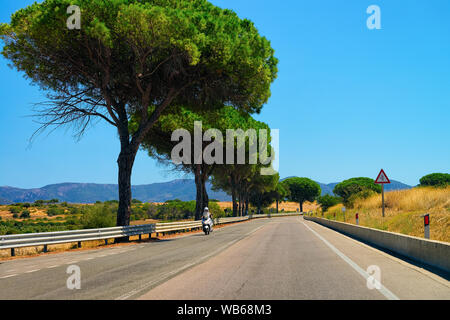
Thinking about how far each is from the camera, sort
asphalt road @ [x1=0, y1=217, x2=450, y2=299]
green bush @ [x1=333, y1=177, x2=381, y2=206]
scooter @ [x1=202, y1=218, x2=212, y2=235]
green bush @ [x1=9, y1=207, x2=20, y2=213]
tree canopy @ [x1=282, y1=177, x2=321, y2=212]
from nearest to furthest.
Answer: asphalt road @ [x1=0, y1=217, x2=450, y2=299] → scooter @ [x1=202, y1=218, x2=212, y2=235] → green bush @ [x1=333, y1=177, x2=381, y2=206] → green bush @ [x1=9, y1=207, x2=20, y2=213] → tree canopy @ [x1=282, y1=177, x2=321, y2=212]

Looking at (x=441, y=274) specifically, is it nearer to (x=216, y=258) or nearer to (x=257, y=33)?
(x=216, y=258)

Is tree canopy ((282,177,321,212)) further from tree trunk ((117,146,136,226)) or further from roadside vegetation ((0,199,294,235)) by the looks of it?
tree trunk ((117,146,136,226))

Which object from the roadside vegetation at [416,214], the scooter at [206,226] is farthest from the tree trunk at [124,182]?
the roadside vegetation at [416,214]

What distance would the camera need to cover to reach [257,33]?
973 inches

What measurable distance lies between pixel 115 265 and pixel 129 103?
16.5 metres

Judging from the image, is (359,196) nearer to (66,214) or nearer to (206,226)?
(206,226)

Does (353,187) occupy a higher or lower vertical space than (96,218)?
higher

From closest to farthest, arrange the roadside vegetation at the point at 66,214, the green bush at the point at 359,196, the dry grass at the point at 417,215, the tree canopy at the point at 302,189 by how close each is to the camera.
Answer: the dry grass at the point at 417,215
the green bush at the point at 359,196
the roadside vegetation at the point at 66,214
the tree canopy at the point at 302,189

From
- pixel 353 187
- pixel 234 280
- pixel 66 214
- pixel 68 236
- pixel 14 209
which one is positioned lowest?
pixel 66 214

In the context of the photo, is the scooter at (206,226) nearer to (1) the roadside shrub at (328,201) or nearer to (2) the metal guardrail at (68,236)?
(2) the metal guardrail at (68,236)

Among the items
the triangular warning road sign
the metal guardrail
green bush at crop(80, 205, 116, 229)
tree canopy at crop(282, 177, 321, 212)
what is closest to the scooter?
the metal guardrail

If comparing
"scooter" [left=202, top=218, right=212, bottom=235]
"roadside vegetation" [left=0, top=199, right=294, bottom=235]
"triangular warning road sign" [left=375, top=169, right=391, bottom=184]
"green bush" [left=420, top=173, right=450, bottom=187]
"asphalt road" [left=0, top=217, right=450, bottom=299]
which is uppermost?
"green bush" [left=420, top=173, right=450, bottom=187]

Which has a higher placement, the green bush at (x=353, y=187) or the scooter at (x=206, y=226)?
the green bush at (x=353, y=187)

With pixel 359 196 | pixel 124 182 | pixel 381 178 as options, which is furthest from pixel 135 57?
pixel 359 196
